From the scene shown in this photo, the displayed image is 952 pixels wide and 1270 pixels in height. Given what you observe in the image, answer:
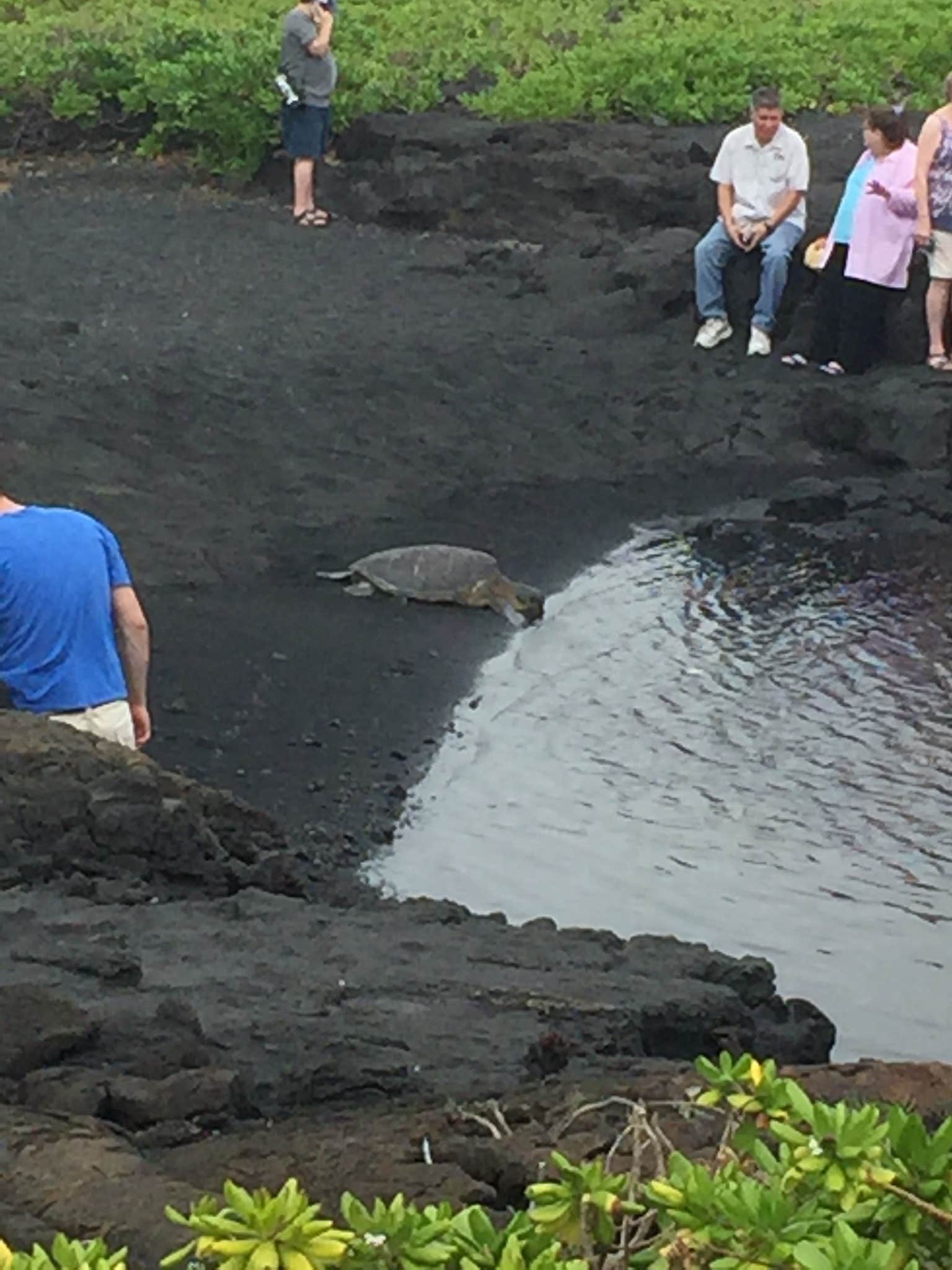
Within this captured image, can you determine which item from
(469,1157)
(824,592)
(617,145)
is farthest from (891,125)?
(469,1157)

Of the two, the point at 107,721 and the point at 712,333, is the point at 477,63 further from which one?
the point at 107,721

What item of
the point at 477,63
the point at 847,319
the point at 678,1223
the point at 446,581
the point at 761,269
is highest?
the point at 477,63

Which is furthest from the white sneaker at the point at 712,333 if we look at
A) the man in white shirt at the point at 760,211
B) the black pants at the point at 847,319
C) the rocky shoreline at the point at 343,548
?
the black pants at the point at 847,319

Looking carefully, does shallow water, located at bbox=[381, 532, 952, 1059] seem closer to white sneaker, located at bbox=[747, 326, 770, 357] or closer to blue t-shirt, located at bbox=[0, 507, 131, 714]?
blue t-shirt, located at bbox=[0, 507, 131, 714]

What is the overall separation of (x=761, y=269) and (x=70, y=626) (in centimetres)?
863

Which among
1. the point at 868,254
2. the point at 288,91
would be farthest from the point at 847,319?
the point at 288,91

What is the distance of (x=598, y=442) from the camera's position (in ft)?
44.6

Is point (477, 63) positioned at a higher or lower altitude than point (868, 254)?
higher

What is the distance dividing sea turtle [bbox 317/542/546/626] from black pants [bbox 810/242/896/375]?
14.0ft

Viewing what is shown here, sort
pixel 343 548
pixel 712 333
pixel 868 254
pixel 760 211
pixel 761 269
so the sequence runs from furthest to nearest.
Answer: pixel 712 333, pixel 761 269, pixel 760 211, pixel 868 254, pixel 343 548

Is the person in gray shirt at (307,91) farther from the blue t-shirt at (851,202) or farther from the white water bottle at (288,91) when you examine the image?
the blue t-shirt at (851,202)

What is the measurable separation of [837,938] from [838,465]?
6.71 m

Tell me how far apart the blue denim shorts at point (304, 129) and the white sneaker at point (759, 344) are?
5731 millimetres

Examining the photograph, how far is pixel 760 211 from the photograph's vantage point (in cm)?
1422
